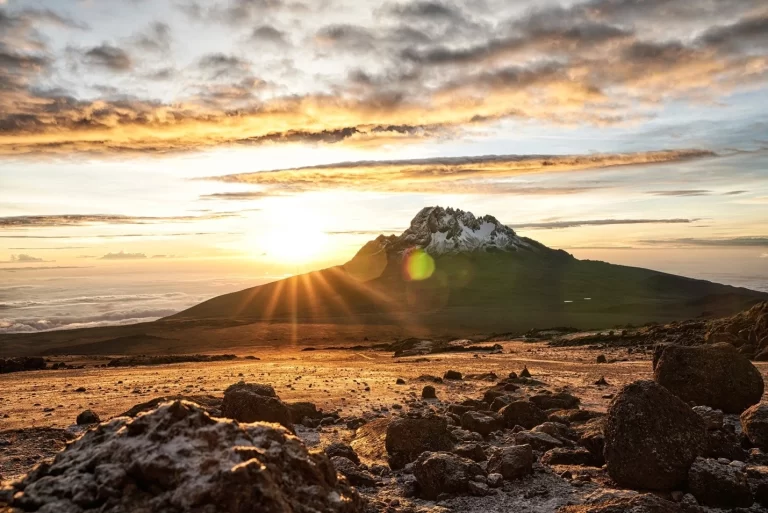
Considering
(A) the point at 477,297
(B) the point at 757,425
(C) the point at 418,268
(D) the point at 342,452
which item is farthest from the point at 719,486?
(C) the point at 418,268

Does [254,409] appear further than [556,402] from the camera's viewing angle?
No

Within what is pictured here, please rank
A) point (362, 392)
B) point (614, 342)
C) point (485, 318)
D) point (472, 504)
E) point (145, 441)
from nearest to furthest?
point (145, 441), point (472, 504), point (362, 392), point (614, 342), point (485, 318)

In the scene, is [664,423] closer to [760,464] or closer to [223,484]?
[760,464]

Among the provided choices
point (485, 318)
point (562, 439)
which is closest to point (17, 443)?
point (562, 439)

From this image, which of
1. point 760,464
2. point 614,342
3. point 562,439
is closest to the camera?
point 760,464

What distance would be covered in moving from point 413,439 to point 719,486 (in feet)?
16.9

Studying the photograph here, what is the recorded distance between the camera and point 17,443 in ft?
39.4

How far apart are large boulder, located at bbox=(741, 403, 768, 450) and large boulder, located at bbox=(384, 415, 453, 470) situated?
573cm

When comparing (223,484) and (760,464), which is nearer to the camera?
(223,484)

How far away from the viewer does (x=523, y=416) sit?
13422 mm

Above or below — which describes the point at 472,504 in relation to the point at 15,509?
below

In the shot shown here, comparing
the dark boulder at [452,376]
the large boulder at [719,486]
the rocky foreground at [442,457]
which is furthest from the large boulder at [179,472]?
the dark boulder at [452,376]

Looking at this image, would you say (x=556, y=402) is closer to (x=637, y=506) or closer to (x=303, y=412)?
(x=303, y=412)

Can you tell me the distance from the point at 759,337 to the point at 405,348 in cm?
2907
